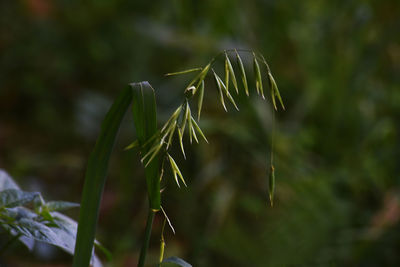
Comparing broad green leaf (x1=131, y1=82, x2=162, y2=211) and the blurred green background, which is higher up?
broad green leaf (x1=131, y1=82, x2=162, y2=211)

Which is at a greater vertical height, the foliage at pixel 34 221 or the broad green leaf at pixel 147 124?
the broad green leaf at pixel 147 124

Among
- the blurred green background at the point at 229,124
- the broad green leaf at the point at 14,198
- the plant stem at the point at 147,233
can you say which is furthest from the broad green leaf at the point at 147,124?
the blurred green background at the point at 229,124

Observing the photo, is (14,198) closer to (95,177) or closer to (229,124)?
(95,177)

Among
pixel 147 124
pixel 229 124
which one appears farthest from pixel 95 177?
pixel 229 124

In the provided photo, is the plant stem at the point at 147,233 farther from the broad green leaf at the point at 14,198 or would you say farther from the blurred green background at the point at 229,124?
the blurred green background at the point at 229,124

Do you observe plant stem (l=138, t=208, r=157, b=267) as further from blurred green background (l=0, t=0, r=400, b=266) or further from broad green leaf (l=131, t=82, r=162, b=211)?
blurred green background (l=0, t=0, r=400, b=266)

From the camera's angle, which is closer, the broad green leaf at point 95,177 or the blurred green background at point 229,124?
the broad green leaf at point 95,177

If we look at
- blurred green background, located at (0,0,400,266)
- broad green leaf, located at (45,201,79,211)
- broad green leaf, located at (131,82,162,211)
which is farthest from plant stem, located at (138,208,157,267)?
blurred green background, located at (0,0,400,266)
